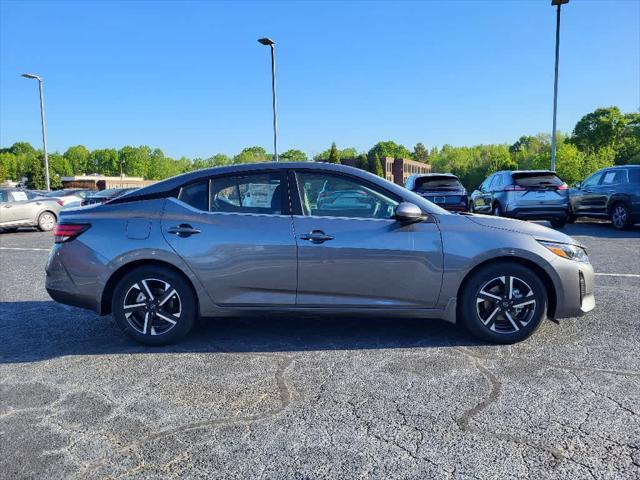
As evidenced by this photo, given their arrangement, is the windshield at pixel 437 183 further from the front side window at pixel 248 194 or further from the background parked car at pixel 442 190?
the front side window at pixel 248 194

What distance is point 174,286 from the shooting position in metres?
4.10

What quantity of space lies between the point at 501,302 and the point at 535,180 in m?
9.60

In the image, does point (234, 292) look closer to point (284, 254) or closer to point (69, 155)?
point (284, 254)

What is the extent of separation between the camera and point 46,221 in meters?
16.0

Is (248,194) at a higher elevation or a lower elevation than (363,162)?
lower

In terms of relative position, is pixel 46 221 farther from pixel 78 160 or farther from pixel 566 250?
pixel 78 160

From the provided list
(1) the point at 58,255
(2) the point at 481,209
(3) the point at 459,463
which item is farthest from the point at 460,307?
(2) the point at 481,209

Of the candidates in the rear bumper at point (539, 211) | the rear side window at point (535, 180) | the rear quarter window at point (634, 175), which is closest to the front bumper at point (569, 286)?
the rear bumper at point (539, 211)

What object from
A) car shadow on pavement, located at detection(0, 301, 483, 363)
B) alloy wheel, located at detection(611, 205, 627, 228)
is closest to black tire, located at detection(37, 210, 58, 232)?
car shadow on pavement, located at detection(0, 301, 483, 363)

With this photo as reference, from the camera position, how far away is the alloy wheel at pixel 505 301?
408 cm

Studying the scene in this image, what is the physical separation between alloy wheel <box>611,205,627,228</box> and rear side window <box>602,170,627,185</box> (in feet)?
2.16

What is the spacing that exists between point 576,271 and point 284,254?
244 centimetres

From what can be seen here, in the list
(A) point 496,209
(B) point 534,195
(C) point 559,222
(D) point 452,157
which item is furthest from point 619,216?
(D) point 452,157

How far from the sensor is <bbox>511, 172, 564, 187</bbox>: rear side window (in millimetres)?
12500
